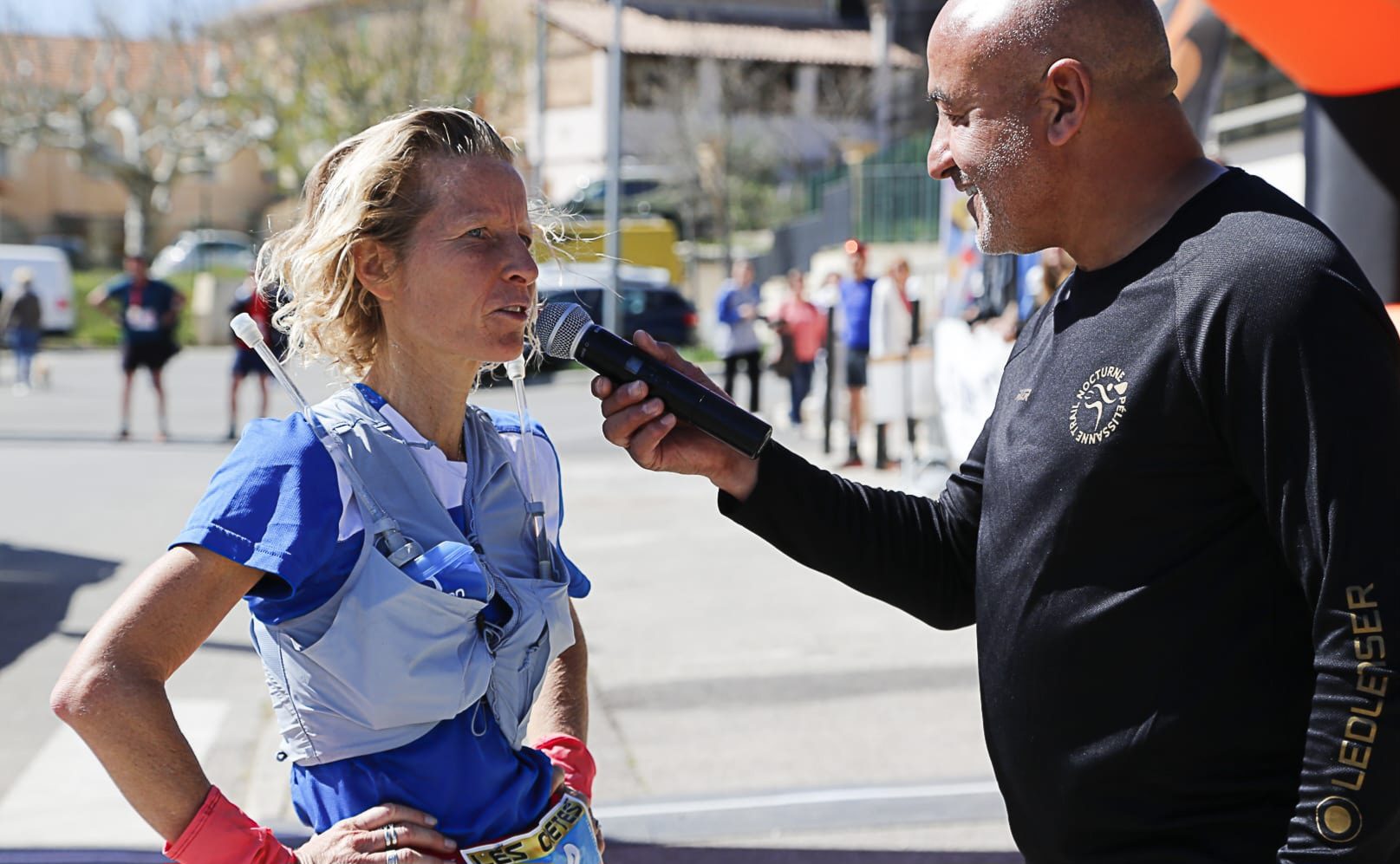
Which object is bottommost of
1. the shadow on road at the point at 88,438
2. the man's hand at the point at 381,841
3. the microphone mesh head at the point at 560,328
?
the shadow on road at the point at 88,438

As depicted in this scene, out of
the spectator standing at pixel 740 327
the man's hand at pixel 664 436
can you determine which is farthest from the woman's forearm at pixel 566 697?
the spectator standing at pixel 740 327

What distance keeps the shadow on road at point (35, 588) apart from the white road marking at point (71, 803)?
5.06 ft

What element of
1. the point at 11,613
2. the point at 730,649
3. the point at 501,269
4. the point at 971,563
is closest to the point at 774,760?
the point at 730,649

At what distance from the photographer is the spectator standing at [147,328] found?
51.4 feet

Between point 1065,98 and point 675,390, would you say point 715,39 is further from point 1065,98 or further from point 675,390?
point 1065,98

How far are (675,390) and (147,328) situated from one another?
1458 centimetres

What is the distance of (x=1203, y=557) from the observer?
1.92m

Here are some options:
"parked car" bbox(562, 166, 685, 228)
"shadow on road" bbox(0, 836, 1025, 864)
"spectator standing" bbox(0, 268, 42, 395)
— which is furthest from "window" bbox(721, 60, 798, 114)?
A: "shadow on road" bbox(0, 836, 1025, 864)

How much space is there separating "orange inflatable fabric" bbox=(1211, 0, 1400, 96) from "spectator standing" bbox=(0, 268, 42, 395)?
20.6 metres

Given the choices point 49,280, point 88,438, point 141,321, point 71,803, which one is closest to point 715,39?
point 49,280

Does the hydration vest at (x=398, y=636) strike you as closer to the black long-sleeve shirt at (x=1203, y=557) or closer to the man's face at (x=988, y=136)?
the black long-sleeve shirt at (x=1203, y=557)

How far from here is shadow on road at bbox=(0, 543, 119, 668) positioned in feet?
24.9

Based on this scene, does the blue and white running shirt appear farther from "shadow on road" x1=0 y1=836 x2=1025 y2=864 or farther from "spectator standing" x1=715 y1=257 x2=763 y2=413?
"spectator standing" x1=715 y1=257 x2=763 y2=413

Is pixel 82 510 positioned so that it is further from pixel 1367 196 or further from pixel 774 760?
pixel 1367 196
